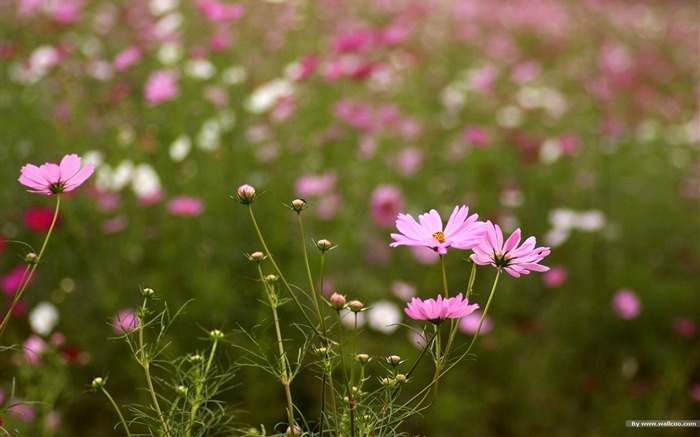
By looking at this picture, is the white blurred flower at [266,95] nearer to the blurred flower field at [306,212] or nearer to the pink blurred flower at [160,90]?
the blurred flower field at [306,212]

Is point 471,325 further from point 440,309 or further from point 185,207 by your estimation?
point 440,309

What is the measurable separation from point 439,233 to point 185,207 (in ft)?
4.60

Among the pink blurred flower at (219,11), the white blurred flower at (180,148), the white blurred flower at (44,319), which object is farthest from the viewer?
the pink blurred flower at (219,11)

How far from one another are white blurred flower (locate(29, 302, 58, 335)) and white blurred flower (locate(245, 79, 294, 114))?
1.00m

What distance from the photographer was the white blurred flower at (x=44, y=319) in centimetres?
168

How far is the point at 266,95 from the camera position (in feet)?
7.93

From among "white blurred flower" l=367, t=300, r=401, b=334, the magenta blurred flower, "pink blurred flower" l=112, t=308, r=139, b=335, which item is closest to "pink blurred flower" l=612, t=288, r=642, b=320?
"white blurred flower" l=367, t=300, r=401, b=334

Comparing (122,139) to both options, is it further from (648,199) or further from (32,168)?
(648,199)

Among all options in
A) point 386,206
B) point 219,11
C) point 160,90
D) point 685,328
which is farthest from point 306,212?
point 685,328

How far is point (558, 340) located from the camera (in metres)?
2.02

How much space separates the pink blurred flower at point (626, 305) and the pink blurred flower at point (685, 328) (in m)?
0.12

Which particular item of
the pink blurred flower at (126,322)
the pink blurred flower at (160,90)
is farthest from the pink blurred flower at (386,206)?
the pink blurred flower at (126,322)

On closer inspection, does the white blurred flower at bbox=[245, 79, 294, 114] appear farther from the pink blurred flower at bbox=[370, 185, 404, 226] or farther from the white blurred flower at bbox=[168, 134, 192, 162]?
the pink blurred flower at bbox=[370, 185, 404, 226]

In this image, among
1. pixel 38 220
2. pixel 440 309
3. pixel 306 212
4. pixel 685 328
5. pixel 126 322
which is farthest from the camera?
pixel 306 212
